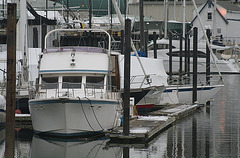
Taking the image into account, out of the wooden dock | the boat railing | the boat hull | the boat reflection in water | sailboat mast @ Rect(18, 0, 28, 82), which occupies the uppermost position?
sailboat mast @ Rect(18, 0, 28, 82)

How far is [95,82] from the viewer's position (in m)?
21.6

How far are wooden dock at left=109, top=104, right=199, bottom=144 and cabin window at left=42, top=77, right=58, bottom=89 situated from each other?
3.07 meters

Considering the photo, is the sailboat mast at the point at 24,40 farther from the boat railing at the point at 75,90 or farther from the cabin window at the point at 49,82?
the boat railing at the point at 75,90

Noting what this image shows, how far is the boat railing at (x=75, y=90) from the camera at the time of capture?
2075 cm

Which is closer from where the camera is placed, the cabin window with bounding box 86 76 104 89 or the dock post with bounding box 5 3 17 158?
the dock post with bounding box 5 3 17 158

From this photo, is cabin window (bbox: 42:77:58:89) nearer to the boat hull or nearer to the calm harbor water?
the boat hull

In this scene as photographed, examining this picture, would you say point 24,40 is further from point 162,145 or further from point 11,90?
point 11,90

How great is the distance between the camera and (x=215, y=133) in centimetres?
2231

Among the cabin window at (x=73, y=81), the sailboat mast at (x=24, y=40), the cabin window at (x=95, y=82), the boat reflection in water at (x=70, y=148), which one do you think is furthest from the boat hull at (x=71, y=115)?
the sailboat mast at (x=24, y=40)

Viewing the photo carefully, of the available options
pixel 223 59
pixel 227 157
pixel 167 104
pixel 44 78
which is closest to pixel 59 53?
pixel 44 78

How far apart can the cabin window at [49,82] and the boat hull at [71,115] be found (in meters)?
1.20

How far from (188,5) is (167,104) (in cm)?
7326

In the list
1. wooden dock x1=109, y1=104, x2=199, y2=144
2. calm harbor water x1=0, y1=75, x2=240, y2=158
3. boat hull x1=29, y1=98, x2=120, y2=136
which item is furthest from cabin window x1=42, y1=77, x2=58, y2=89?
wooden dock x1=109, y1=104, x2=199, y2=144

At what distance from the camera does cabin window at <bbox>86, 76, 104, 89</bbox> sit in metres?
21.3
